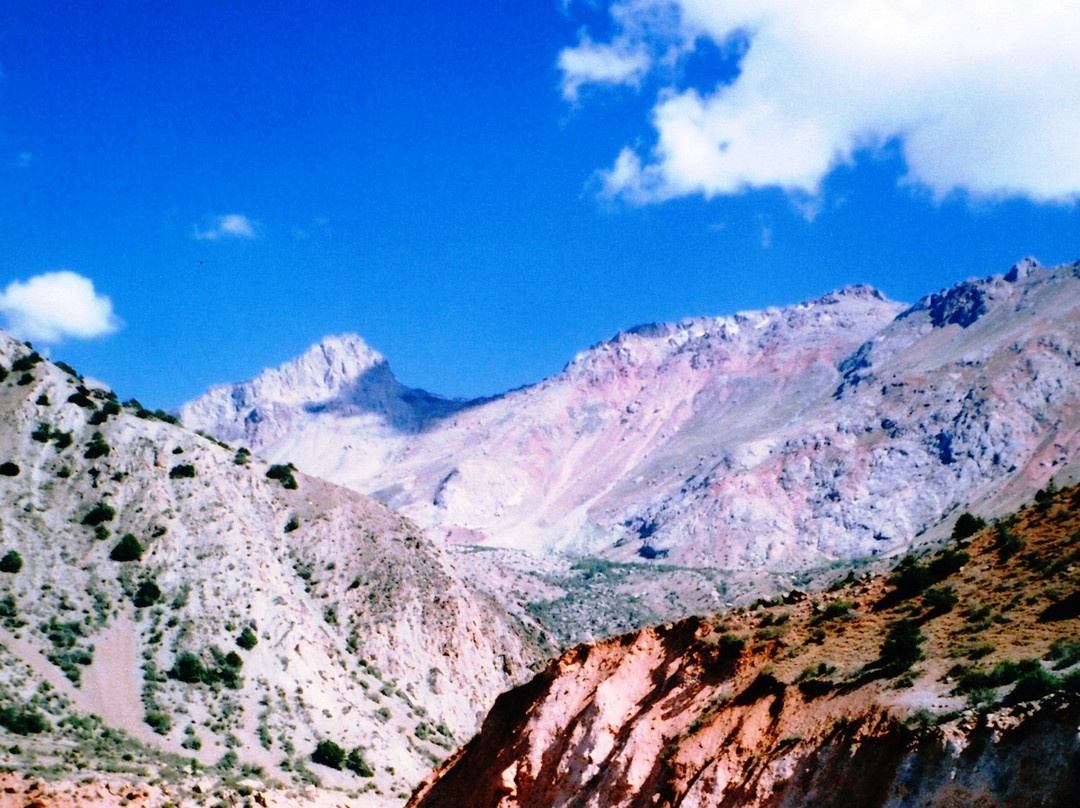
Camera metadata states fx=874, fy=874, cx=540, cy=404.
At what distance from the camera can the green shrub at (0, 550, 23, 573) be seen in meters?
54.0

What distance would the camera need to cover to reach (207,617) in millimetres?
57438

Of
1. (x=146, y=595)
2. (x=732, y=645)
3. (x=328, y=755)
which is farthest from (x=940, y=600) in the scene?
(x=146, y=595)

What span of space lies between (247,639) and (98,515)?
569 inches

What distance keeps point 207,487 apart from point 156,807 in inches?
1350

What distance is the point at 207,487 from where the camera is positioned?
6725cm

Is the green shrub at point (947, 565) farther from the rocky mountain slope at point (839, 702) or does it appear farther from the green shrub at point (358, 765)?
the green shrub at point (358, 765)

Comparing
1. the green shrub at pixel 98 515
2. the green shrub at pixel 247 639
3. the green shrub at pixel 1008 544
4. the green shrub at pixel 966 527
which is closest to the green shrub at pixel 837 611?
the green shrub at pixel 1008 544

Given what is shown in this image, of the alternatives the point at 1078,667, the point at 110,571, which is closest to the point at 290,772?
the point at 110,571

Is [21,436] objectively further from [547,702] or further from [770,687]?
[770,687]

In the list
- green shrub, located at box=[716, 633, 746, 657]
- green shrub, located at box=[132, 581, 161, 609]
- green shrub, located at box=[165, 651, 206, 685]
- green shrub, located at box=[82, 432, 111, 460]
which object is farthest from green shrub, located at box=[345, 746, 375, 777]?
green shrub, located at box=[716, 633, 746, 657]

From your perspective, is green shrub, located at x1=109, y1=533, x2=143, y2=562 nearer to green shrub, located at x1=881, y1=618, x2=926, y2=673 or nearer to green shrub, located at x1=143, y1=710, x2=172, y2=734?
green shrub, located at x1=143, y1=710, x2=172, y2=734

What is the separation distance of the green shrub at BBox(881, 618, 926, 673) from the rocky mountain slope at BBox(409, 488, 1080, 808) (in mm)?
49

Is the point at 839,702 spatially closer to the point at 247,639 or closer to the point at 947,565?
the point at 947,565

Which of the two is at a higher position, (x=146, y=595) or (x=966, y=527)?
(x=146, y=595)
